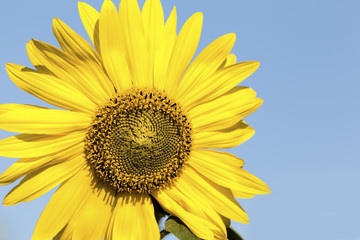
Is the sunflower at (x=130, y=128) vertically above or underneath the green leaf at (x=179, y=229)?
above

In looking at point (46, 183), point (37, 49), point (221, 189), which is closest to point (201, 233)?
point (221, 189)

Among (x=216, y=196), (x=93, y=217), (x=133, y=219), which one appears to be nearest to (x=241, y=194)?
(x=216, y=196)

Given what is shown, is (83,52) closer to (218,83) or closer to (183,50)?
(183,50)

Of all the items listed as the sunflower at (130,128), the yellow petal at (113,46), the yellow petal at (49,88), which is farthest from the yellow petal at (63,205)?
the yellow petal at (113,46)

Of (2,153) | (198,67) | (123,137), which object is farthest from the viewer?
(198,67)

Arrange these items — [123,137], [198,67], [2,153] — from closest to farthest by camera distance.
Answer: [2,153], [123,137], [198,67]

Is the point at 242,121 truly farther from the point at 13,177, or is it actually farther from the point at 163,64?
the point at 13,177

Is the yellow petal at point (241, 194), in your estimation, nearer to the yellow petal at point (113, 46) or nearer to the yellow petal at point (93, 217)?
the yellow petal at point (93, 217)
